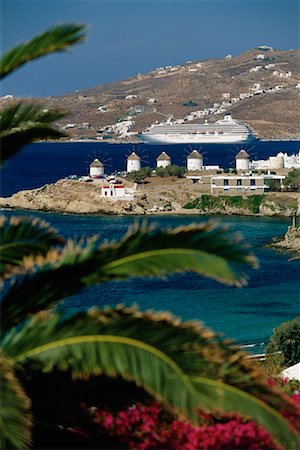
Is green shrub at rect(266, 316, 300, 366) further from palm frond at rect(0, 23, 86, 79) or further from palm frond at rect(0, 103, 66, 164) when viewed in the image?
palm frond at rect(0, 23, 86, 79)

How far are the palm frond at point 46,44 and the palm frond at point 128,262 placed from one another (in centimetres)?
56

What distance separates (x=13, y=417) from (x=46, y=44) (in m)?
1.09

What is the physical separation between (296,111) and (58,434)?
10552 centimetres

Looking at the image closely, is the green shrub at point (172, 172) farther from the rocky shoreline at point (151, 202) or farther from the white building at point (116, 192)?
the white building at point (116, 192)

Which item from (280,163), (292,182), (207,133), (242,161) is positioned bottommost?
(292,182)

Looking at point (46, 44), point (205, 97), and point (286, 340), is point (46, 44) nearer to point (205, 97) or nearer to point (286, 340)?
point (286, 340)

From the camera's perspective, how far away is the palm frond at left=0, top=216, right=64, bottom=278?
2.61 meters

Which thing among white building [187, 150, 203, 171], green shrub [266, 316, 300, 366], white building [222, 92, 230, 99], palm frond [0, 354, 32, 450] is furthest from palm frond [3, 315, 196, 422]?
white building [222, 92, 230, 99]

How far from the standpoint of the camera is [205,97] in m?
118

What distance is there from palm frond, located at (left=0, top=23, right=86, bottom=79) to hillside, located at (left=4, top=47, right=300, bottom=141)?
97.9m

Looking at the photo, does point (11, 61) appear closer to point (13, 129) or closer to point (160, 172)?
point (13, 129)

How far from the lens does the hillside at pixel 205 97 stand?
105375mm

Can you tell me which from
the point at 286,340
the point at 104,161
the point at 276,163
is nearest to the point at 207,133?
the point at 104,161

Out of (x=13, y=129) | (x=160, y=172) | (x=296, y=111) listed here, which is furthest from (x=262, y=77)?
(x=13, y=129)
